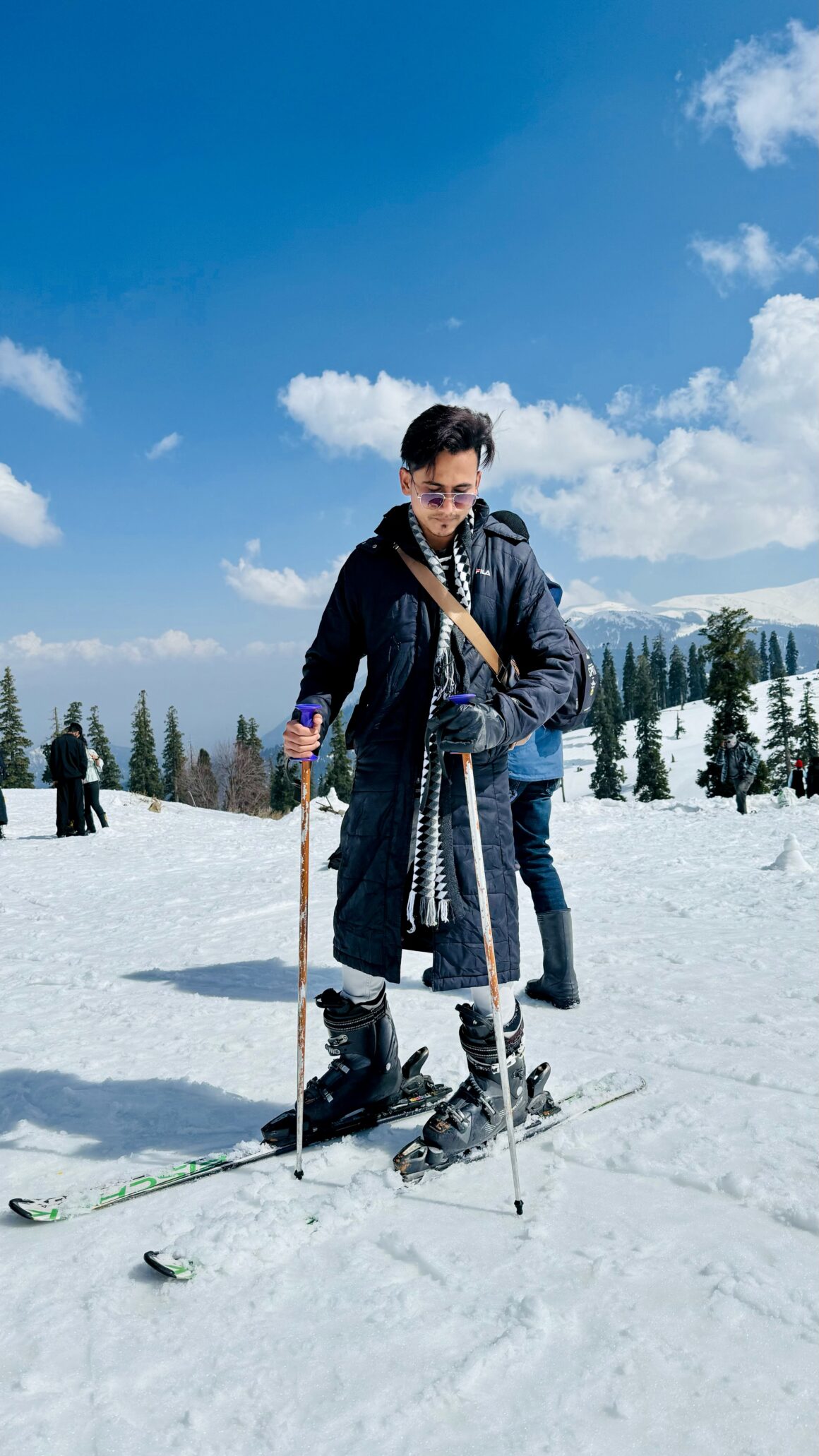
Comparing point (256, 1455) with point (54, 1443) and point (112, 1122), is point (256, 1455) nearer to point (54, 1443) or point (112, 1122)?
point (54, 1443)

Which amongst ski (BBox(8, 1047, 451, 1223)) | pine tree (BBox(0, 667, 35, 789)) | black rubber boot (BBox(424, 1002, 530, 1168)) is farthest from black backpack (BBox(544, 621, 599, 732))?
pine tree (BBox(0, 667, 35, 789))

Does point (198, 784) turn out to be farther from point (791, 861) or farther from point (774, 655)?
point (774, 655)

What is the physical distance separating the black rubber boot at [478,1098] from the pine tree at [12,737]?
5265 centimetres

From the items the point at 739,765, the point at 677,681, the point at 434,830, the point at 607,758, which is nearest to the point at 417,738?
the point at 434,830

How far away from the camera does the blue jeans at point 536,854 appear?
4402mm

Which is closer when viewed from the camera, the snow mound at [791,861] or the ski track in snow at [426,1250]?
the ski track in snow at [426,1250]

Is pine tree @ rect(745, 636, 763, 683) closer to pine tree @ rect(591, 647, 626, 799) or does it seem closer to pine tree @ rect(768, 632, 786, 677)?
pine tree @ rect(591, 647, 626, 799)

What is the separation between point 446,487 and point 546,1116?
225 cm

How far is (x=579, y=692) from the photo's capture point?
2992 mm

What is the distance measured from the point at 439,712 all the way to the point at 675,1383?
1.66 meters

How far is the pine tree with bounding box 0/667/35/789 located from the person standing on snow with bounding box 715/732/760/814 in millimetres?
45143

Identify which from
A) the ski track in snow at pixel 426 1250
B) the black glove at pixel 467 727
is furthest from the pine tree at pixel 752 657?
the black glove at pixel 467 727

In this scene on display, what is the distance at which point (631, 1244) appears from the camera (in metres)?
2.09

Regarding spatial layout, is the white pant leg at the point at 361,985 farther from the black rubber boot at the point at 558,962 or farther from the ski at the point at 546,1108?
the black rubber boot at the point at 558,962
